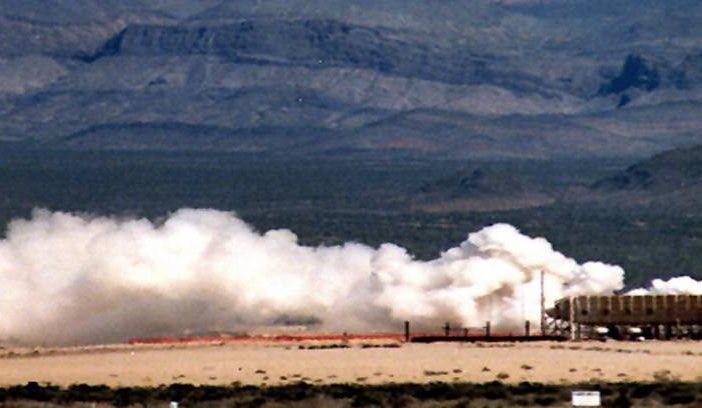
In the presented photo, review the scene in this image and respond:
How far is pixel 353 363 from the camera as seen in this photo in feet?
343

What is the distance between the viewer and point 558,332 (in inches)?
4776

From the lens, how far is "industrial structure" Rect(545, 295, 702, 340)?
118 m

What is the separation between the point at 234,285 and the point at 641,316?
21335mm

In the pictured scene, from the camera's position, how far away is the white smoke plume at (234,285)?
126 meters

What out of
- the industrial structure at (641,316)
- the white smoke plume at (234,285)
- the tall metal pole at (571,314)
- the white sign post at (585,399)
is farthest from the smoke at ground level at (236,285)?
the white sign post at (585,399)

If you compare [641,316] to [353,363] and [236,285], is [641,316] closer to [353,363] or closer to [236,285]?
[353,363]

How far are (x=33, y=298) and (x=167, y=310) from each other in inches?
254

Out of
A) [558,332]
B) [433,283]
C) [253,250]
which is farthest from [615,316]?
[253,250]

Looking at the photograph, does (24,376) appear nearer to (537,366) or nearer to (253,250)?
(537,366)

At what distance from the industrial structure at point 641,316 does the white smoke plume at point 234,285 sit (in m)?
6.68

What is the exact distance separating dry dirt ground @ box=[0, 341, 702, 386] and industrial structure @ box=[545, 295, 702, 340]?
3.56 m

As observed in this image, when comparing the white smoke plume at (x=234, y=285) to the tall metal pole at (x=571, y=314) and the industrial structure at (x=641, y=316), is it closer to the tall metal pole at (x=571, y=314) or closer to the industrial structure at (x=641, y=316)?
the tall metal pole at (x=571, y=314)

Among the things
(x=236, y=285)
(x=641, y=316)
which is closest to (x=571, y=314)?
(x=641, y=316)

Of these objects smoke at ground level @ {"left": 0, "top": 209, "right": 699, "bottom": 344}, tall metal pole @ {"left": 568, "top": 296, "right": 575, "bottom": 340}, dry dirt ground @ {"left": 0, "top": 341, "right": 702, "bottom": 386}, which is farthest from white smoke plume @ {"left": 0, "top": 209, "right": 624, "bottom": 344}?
A: dry dirt ground @ {"left": 0, "top": 341, "right": 702, "bottom": 386}
